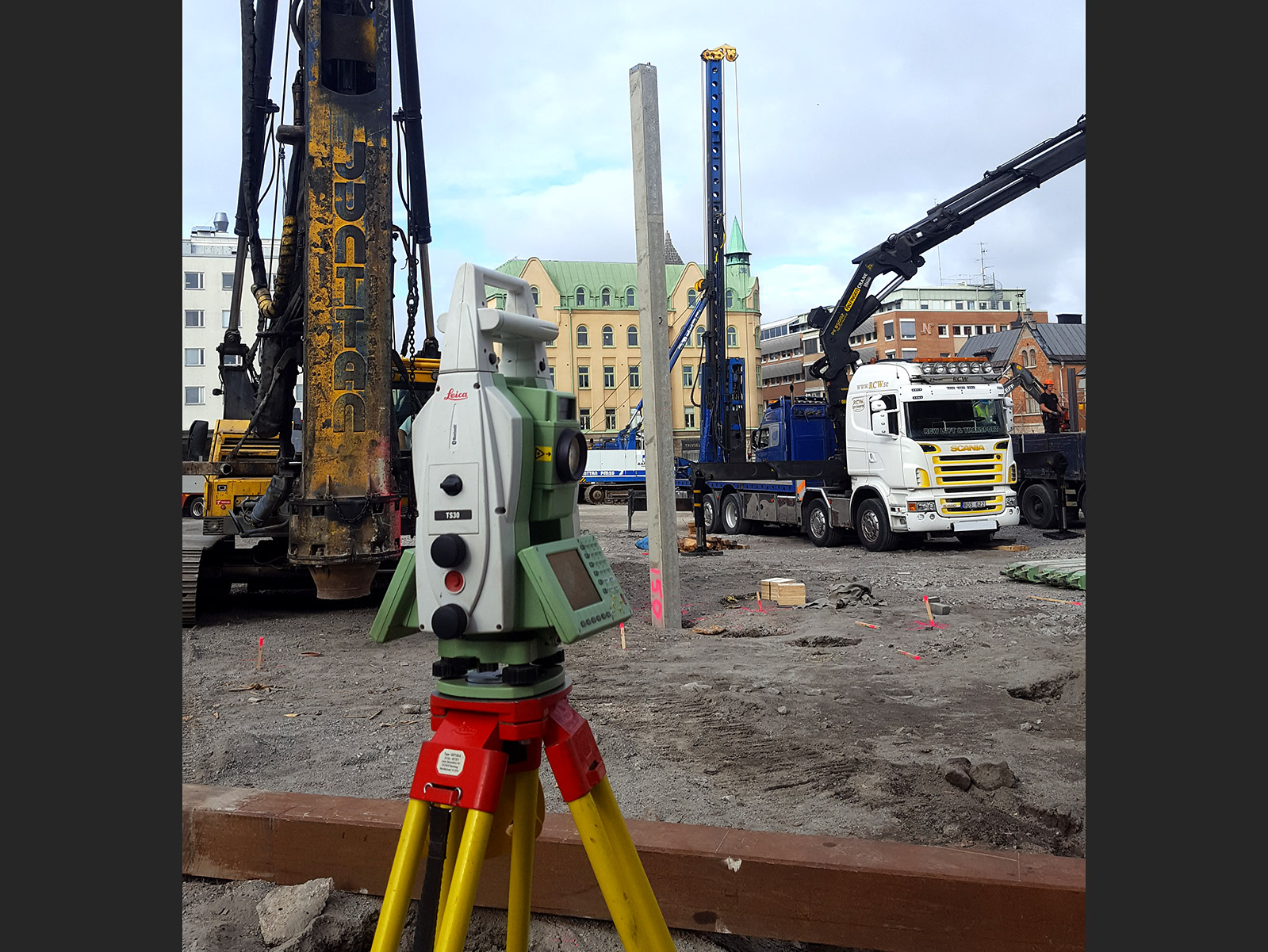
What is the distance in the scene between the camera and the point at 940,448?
16094mm

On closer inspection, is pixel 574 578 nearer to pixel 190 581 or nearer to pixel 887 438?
pixel 190 581

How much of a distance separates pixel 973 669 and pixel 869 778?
2.97 metres

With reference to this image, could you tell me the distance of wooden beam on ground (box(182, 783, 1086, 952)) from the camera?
316 cm

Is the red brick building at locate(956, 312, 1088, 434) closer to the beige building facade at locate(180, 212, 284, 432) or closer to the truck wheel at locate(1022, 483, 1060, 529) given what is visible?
the truck wheel at locate(1022, 483, 1060, 529)

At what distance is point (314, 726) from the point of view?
6.36 meters

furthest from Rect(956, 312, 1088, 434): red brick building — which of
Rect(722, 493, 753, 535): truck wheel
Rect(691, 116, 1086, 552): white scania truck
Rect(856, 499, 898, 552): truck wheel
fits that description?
Rect(856, 499, 898, 552): truck wheel

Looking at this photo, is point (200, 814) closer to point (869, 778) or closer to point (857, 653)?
point (869, 778)

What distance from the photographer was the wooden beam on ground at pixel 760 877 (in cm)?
316

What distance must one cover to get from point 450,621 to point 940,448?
48.4 ft

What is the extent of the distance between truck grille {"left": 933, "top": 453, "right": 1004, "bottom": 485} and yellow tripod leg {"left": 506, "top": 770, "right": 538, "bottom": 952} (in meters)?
14.4

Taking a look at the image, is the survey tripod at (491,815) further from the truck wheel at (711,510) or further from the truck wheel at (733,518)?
the truck wheel at (711,510)

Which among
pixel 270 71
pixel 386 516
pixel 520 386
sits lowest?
pixel 386 516

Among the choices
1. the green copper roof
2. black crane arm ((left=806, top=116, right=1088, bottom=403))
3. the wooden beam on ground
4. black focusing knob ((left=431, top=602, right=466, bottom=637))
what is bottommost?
the wooden beam on ground

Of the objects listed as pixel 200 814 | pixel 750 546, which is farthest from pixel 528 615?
pixel 750 546
